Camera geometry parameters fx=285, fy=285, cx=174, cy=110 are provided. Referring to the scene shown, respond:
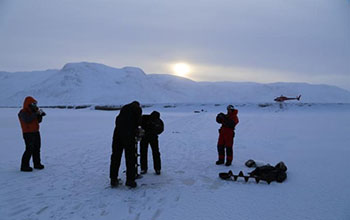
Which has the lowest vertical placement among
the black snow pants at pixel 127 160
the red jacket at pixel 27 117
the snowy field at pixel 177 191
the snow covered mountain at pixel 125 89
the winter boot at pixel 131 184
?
the snowy field at pixel 177 191

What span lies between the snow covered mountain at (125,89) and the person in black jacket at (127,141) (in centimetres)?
6644

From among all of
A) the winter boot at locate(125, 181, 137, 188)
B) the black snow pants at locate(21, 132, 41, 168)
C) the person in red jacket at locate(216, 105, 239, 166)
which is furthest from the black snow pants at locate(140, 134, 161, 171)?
the black snow pants at locate(21, 132, 41, 168)

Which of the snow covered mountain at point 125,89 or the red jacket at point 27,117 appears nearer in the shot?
the red jacket at point 27,117

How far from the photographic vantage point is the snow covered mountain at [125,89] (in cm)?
7619

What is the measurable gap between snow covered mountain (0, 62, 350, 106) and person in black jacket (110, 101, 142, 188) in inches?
2616

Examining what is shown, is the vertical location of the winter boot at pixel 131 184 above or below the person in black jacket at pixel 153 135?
below

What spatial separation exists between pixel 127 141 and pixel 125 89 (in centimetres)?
7727

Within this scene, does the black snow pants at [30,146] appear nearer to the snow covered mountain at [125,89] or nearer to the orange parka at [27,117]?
the orange parka at [27,117]

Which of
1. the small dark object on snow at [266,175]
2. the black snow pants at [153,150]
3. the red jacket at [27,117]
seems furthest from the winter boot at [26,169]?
the small dark object on snow at [266,175]

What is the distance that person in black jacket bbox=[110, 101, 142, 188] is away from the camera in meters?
5.77

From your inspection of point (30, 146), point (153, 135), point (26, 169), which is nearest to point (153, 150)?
point (153, 135)

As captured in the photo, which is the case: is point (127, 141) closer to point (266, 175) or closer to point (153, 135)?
point (153, 135)

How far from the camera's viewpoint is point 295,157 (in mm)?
9039

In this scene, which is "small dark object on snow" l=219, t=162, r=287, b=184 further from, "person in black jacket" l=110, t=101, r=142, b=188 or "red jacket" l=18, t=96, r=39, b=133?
"red jacket" l=18, t=96, r=39, b=133
